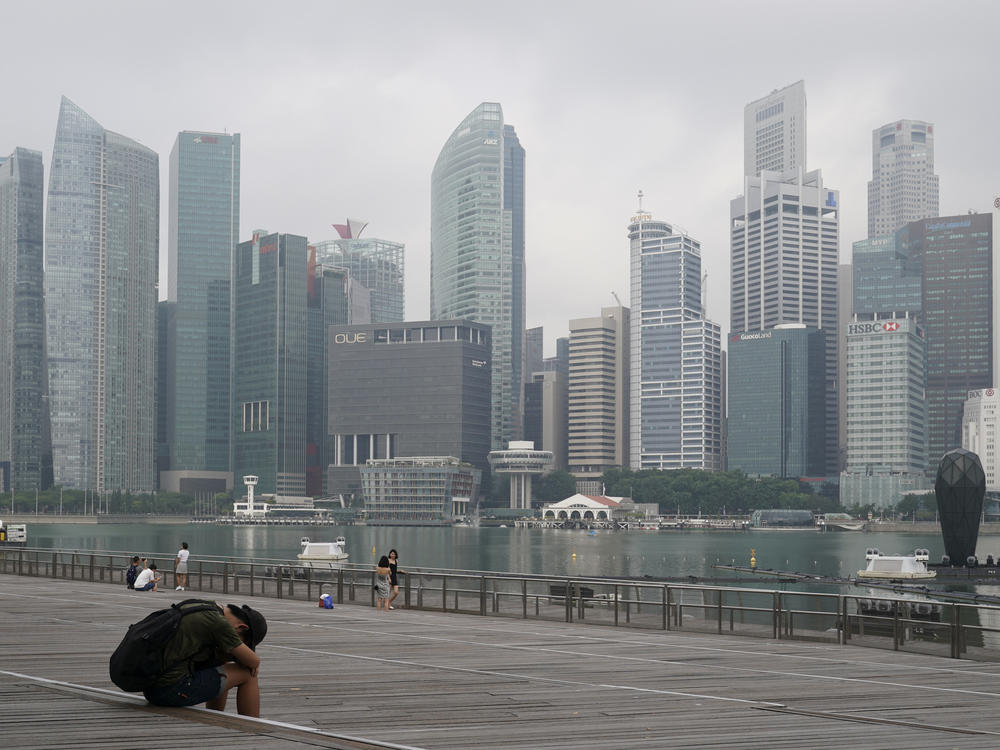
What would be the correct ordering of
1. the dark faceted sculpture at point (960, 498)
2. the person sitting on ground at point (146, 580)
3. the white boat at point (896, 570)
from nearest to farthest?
the person sitting on ground at point (146, 580), the white boat at point (896, 570), the dark faceted sculpture at point (960, 498)

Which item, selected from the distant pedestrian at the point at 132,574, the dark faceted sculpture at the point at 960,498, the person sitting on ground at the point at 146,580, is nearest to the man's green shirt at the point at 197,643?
the person sitting on ground at the point at 146,580

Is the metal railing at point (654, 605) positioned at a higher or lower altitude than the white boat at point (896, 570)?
higher

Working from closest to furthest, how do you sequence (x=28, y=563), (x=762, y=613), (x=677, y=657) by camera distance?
(x=677, y=657)
(x=762, y=613)
(x=28, y=563)

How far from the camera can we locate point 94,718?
39.8 feet

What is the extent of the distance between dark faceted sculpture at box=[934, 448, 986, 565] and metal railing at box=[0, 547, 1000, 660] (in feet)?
289

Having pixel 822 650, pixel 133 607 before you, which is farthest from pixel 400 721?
pixel 133 607

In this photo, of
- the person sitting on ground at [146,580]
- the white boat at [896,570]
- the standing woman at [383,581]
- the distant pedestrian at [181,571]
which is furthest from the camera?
the white boat at [896,570]

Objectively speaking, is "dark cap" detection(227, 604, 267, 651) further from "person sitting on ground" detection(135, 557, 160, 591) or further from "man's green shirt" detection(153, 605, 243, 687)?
"person sitting on ground" detection(135, 557, 160, 591)

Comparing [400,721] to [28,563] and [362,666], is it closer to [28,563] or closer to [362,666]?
[362,666]

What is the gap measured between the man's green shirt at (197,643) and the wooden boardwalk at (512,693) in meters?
0.42

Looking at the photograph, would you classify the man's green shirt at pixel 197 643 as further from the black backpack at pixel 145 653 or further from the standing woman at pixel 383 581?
the standing woman at pixel 383 581

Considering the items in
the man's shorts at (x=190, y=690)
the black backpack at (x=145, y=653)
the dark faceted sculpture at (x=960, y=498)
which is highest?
the black backpack at (x=145, y=653)

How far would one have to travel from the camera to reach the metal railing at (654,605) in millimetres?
24906

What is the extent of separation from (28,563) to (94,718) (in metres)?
45.1
